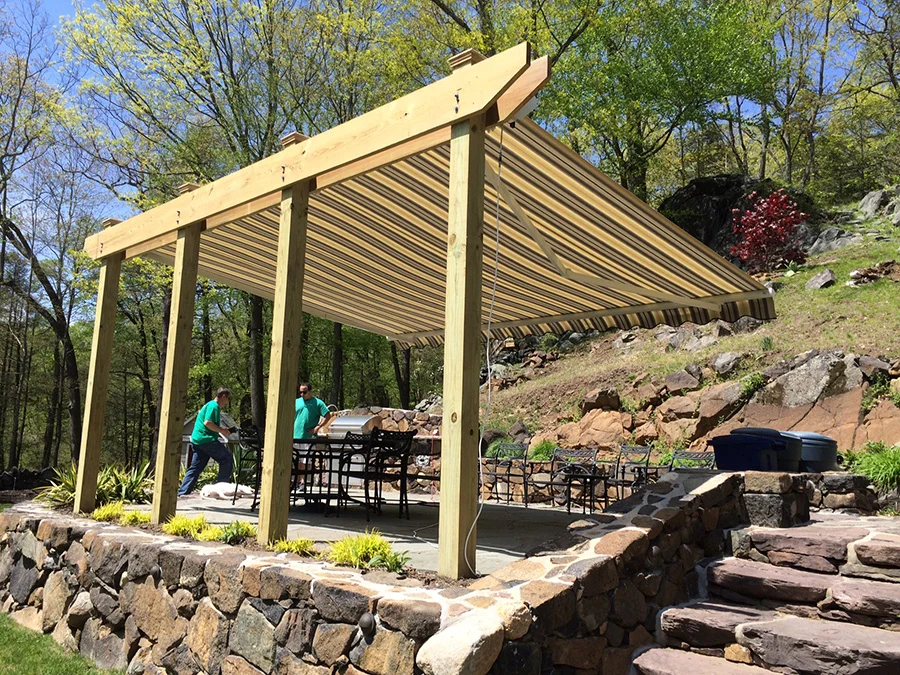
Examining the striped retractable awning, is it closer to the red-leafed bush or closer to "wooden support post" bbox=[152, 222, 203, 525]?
"wooden support post" bbox=[152, 222, 203, 525]

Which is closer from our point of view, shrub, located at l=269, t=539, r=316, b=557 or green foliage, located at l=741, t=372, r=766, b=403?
shrub, located at l=269, t=539, r=316, b=557

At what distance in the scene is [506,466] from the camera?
9578mm

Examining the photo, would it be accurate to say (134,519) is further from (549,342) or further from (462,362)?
(549,342)

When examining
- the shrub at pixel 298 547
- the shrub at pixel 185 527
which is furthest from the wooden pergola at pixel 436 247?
the shrub at pixel 185 527

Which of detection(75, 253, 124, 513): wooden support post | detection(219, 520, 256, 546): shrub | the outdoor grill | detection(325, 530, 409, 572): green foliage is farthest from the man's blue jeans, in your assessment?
detection(325, 530, 409, 572): green foliage

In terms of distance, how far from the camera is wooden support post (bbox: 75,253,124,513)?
6.10 m

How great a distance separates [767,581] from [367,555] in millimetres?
2450

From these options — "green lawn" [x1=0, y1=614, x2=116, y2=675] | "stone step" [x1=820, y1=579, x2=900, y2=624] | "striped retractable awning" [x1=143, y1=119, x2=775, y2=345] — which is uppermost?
"striped retractable awning" [x1=143, y1=119, x2=775, y2=345]

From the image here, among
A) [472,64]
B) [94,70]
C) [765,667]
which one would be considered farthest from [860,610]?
[94,70]

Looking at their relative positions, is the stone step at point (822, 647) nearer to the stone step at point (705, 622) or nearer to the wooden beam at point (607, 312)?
the stone step at point (705, 622)

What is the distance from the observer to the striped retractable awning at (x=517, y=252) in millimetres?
4457

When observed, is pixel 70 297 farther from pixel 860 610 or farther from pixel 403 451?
pixel 860 610

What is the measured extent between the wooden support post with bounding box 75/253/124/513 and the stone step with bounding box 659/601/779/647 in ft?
16.7

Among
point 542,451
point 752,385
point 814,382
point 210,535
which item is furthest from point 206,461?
point 814,382
